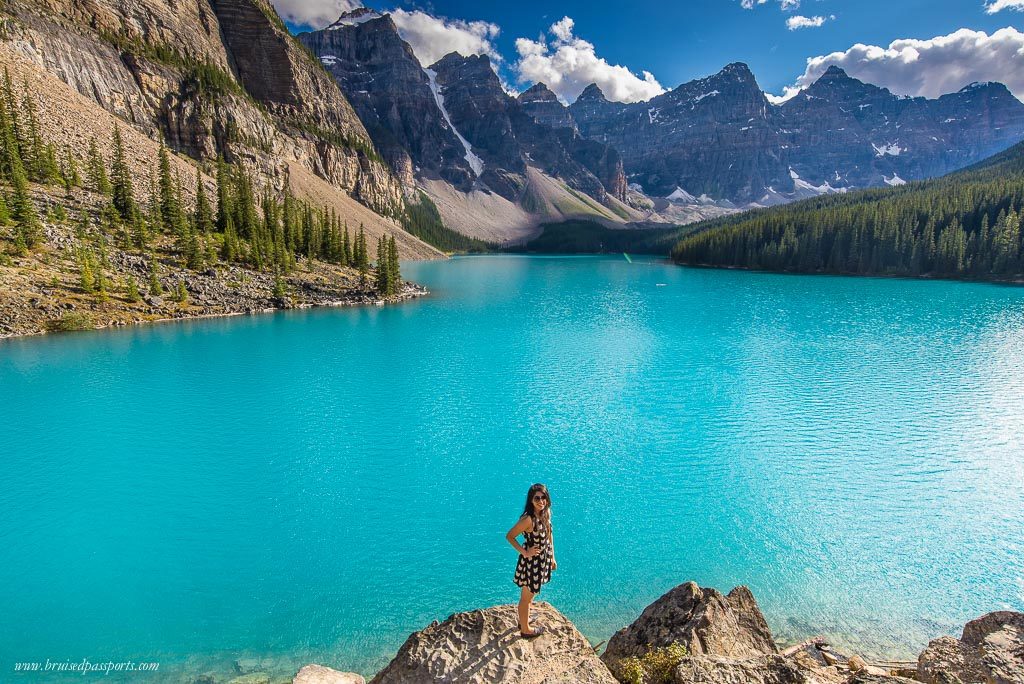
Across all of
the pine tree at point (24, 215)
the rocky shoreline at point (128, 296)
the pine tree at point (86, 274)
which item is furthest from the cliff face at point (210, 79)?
the pine tree at point (86, 274)

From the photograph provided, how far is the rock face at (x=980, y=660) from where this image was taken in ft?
21.1

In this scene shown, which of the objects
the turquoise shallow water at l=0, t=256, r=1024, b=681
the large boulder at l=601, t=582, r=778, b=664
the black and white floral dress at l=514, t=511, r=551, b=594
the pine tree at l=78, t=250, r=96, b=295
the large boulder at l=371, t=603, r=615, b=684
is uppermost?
the pine tree at l=78, t=250, r=96, b=295

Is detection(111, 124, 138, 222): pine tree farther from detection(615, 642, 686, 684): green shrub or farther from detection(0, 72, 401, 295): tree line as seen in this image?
detection(615, 642, 686, 684): green shrub

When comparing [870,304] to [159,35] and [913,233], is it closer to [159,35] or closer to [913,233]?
[913,233]

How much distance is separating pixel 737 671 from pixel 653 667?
1.24 metres

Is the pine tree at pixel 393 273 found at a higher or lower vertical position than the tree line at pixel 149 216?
lower

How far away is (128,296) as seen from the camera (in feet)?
160

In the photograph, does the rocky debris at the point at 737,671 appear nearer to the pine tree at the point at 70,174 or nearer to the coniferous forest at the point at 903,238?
the pine tree at the point at 70,174

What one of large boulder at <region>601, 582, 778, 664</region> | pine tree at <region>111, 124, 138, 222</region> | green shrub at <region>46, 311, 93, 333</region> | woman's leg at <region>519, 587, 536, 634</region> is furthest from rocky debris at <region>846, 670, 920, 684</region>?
pine tree at <region>111, 124, 138, 222</region>

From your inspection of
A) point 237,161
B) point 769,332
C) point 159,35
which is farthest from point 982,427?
point 159,35

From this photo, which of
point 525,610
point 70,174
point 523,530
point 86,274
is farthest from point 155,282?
point 525,610

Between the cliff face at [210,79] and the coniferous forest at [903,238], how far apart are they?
12336cm

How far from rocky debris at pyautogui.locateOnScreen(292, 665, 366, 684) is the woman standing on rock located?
10.4ft

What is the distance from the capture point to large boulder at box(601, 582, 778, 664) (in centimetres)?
793
